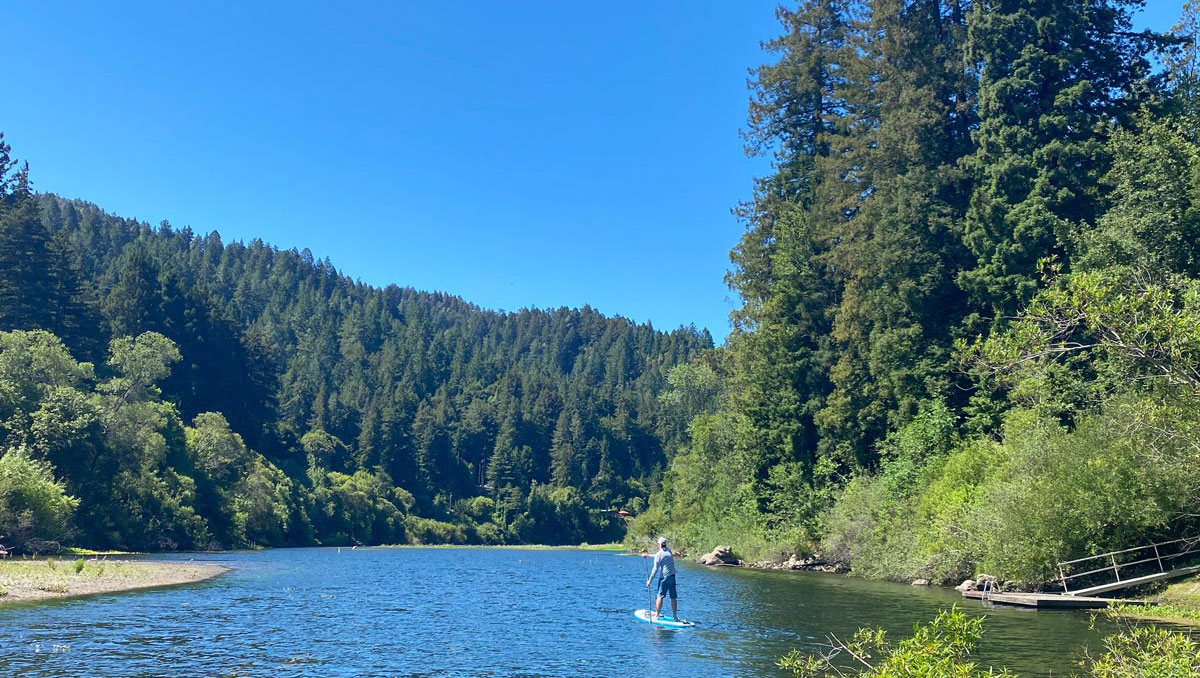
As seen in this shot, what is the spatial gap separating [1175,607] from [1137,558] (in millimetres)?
6585

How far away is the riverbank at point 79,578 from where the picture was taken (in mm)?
37094

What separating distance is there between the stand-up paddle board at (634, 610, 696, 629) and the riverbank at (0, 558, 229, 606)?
23201mm

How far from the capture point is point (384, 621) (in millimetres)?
33906

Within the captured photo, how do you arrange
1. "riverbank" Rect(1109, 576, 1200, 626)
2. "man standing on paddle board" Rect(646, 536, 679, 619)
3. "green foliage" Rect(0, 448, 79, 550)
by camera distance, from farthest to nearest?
"green foliage" Rect(0, 448, 79, 550) → "man standing on paddle board" Rect(646, 536, 679, 619) → "riverbank" Rect(1109, 576, 1200, 626)

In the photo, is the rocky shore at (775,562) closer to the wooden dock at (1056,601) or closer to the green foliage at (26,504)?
the wooden dock at (1056,601)

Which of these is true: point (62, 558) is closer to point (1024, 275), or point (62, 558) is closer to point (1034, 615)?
point (1034, 615)

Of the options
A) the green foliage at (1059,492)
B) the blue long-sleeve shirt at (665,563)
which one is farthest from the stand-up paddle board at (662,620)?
the green foliage at (1059,492)

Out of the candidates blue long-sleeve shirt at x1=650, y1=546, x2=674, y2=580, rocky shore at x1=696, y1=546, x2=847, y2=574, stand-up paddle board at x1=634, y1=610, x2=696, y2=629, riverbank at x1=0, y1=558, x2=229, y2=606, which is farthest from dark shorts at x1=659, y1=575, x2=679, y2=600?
rocky shore at x1=696, y1=546, x2=847, y2=574

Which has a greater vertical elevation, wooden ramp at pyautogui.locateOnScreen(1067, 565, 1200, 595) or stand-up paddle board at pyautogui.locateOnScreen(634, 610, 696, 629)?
wooden ramp at pyautogui.locateOnScreen(1067, 565, 1200, 595)

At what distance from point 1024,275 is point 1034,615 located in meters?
24.5

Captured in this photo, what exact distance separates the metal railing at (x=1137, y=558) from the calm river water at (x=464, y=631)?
3.43 meters

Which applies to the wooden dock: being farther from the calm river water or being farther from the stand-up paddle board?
the stand-up paddle board

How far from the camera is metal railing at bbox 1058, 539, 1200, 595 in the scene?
113ft

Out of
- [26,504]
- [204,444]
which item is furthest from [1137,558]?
[204,444]
